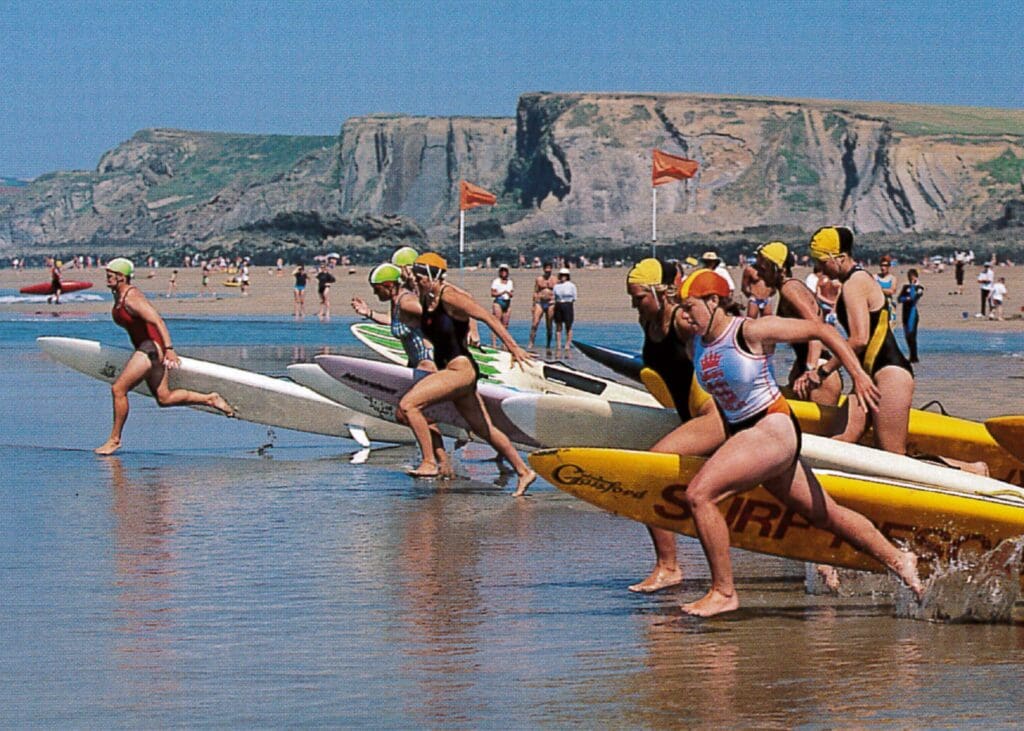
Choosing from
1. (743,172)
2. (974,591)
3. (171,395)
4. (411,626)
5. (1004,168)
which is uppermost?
(1004,168)

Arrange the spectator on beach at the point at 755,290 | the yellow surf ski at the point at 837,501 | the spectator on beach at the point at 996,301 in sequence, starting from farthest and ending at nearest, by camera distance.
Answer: the spectator on beach at the point at 996,301 → the spectator on beach at the point at 755,290 → the yellow surf ski at the point at 837,501

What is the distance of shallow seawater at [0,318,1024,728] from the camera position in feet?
19.6

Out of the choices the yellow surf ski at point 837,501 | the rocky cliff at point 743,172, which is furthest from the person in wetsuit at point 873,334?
the rocky cliff at point 743,172

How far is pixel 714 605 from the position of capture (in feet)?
24.2

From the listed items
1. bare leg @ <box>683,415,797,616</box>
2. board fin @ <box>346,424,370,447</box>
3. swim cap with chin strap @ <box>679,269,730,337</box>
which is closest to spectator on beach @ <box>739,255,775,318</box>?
swim cap with chin strap @ <box>679,269,730,337</box>

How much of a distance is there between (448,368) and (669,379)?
3.17 meters

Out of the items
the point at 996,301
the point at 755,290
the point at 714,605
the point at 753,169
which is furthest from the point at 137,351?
Answer: the point at 753,169

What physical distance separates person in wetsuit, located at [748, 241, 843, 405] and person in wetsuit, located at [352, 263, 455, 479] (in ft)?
9.48

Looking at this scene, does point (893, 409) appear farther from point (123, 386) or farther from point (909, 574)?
point (123, 386)

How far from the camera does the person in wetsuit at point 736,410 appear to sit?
7.14 metres

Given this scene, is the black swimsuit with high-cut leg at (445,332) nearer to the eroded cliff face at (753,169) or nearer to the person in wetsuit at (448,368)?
the person in wetsuit at (448,368)

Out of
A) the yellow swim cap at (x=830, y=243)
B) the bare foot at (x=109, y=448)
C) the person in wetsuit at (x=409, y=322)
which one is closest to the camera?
the yellow swim cap at (x=830, y=243)

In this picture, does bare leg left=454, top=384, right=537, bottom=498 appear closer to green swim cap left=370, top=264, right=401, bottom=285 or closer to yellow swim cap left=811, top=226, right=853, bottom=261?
green swim cap left=370, top=264, right=401, bottom=285

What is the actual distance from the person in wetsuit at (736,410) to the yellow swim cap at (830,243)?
148 cm
